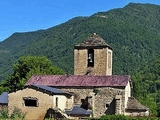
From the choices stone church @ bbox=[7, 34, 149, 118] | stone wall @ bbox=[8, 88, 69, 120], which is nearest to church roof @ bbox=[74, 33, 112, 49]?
stone church @ bbox=[7, 34, 149, 118]

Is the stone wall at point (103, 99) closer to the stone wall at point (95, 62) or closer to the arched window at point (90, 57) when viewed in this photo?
the stone wall at point (95, 62)

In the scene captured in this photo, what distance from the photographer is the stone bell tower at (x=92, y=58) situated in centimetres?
4472

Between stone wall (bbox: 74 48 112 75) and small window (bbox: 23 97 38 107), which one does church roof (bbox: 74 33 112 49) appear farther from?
small window (bbox: 23 97 38 107)

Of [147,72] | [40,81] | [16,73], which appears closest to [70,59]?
[147,72]

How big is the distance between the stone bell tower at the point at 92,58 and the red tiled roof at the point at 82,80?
4029 millimetres

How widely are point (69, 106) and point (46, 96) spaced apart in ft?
10.2

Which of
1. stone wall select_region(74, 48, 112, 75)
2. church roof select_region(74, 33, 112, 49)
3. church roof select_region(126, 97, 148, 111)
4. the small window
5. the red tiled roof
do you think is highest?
church roof select_region(74, 33, 112, 49)

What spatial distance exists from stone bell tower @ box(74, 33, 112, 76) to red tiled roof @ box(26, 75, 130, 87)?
403 centimetres

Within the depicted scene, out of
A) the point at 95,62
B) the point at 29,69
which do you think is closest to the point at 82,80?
the point at 95,62

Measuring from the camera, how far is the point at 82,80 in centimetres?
4056

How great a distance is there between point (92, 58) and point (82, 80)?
5158 millimetres

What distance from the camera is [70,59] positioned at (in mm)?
158125

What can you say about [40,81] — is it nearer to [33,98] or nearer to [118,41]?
[33,98]

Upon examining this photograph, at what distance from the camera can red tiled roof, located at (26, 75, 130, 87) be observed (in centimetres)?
3932
